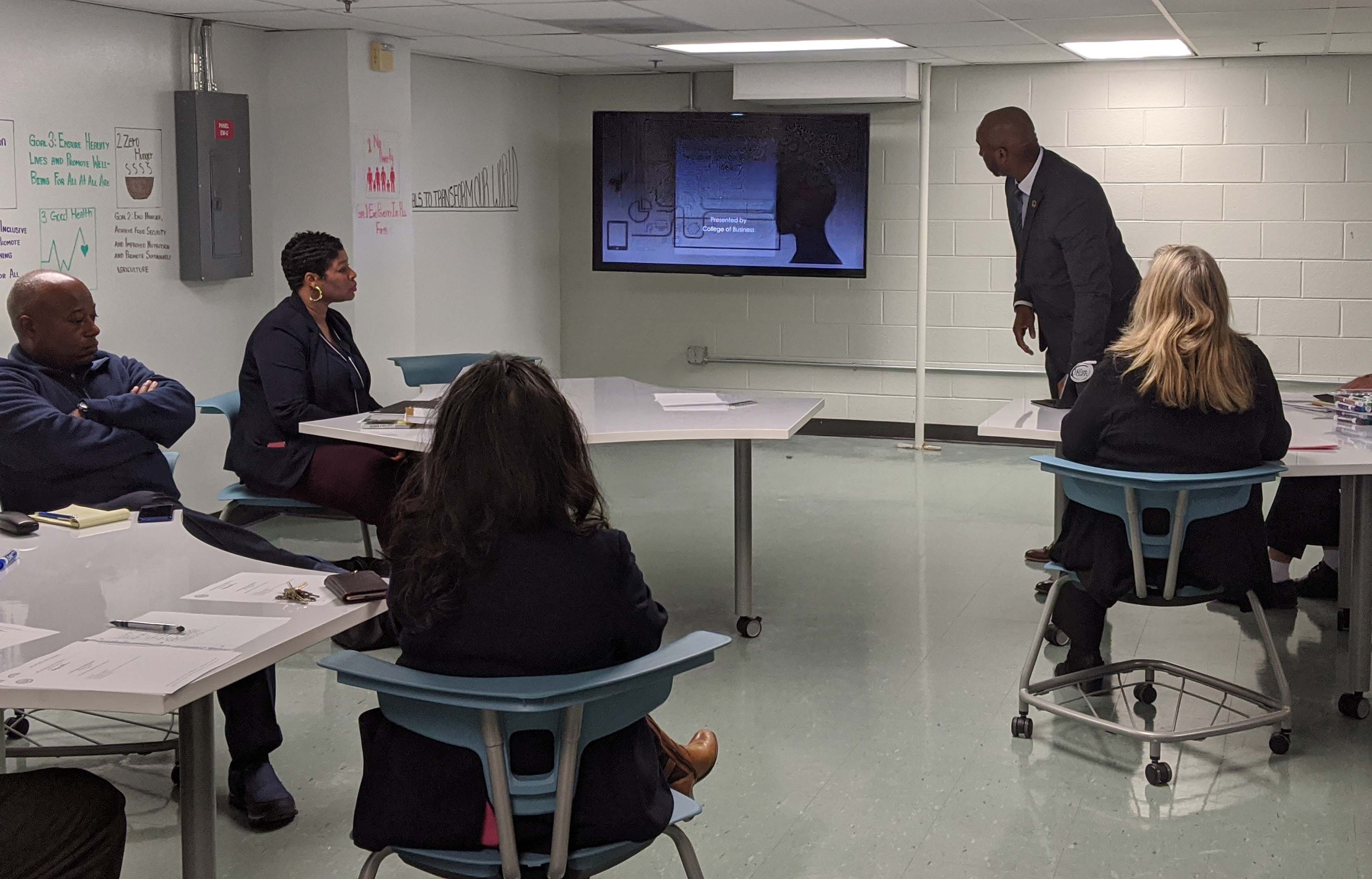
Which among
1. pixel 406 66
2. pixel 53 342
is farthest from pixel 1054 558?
pixel 406 66

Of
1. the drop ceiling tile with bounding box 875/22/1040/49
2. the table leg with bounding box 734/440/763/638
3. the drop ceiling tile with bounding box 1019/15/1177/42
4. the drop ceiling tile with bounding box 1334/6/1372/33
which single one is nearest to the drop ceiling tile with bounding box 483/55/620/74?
the drop ceiling tile with bounding box 875/22/1040/49

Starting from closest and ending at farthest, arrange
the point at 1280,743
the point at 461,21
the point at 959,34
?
the point at 1280,743
the point at 461,21
the point at 959,34

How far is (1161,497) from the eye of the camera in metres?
3.27

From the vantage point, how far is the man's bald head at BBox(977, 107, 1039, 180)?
477 centimetres

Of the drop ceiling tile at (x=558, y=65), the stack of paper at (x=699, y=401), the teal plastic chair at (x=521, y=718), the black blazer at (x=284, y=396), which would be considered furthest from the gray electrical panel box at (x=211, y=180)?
the teal plastic chair at (x=521, y=718)

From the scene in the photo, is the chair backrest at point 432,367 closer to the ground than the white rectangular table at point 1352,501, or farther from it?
farther from it

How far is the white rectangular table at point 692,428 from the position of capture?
400 centimetres

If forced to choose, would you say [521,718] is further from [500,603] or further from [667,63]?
[667,63]

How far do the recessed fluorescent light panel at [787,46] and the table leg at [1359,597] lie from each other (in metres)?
3.54

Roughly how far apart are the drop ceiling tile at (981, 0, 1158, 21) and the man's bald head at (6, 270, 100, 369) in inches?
136

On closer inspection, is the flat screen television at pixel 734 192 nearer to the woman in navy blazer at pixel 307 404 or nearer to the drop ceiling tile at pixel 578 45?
the drop ceiling tile at pixel 578 45

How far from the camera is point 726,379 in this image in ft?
28.0

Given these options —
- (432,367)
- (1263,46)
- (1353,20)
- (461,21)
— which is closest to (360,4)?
(461,21)

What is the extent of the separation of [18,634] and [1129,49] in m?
6.19
